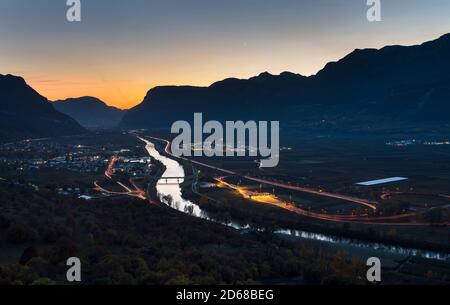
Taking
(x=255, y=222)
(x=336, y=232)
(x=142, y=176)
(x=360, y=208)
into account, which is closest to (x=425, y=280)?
(x=336, y=232)

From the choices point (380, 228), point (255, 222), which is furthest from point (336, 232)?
point (255, 222)

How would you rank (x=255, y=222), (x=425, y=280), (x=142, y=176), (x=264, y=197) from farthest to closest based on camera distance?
(x=142, y=176) < (x=264, y=197) < (x=255, y=222) < (x=425, y=280)

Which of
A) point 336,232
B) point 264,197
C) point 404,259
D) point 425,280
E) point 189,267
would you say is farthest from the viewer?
point 264,197

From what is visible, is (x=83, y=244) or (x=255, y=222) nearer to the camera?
(x=83, y=244)

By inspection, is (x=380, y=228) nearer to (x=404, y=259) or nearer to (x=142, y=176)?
(x=404, y=259)

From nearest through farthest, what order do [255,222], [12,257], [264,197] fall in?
[12,257] → [255,222] → [264,197]
